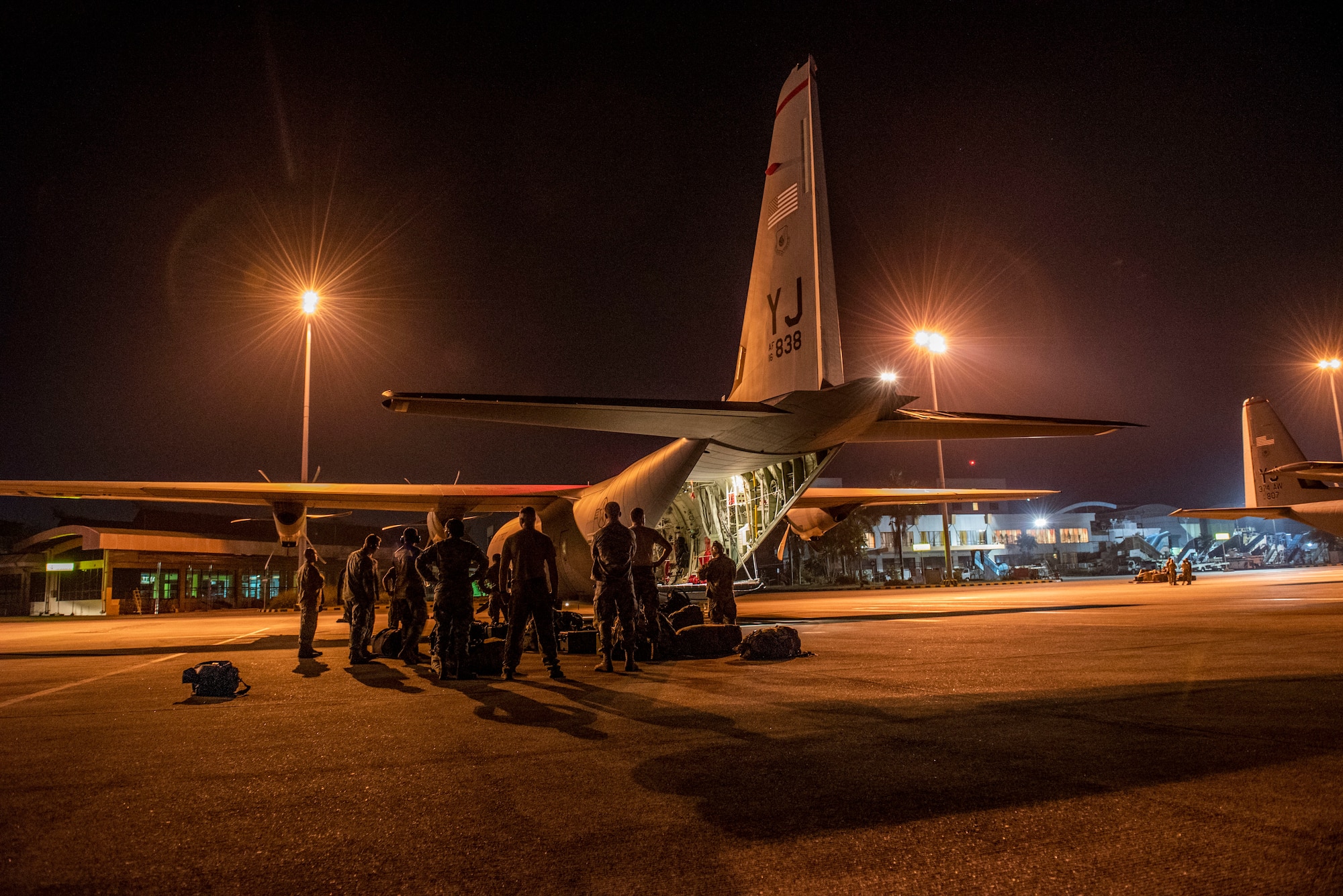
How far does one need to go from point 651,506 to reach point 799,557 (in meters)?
44.1

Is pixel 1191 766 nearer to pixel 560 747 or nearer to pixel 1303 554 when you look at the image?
pixel 560 747

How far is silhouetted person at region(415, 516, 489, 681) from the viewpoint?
7.78m

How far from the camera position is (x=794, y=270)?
10633 millimetres

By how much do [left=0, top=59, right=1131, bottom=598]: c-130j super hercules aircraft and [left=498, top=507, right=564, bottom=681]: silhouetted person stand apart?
4.54ft

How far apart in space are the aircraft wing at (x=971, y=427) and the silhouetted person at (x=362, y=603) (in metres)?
6.74

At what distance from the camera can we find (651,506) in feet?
41.8

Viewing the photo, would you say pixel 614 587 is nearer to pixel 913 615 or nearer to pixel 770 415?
pixel 770 415

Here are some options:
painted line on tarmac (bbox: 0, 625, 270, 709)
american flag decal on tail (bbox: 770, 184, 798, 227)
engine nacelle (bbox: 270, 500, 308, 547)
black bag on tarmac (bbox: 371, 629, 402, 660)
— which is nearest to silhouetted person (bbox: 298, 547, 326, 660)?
black bag on tarmac (bbox: 371, 629, 402, 660)

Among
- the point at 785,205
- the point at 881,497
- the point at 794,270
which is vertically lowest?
the point at 881,497

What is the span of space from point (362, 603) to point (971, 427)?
8.23 metres

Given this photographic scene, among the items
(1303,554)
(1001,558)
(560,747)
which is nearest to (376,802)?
(560,747)

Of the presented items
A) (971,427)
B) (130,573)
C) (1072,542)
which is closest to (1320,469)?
(971,427)

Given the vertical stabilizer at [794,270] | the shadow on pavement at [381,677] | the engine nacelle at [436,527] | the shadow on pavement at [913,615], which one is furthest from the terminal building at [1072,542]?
the shadow on pavement at [381,677]

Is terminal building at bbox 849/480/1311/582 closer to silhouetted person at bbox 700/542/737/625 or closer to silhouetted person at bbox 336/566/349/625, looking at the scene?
A: silhouetted person at bbox 336/566/349/625
